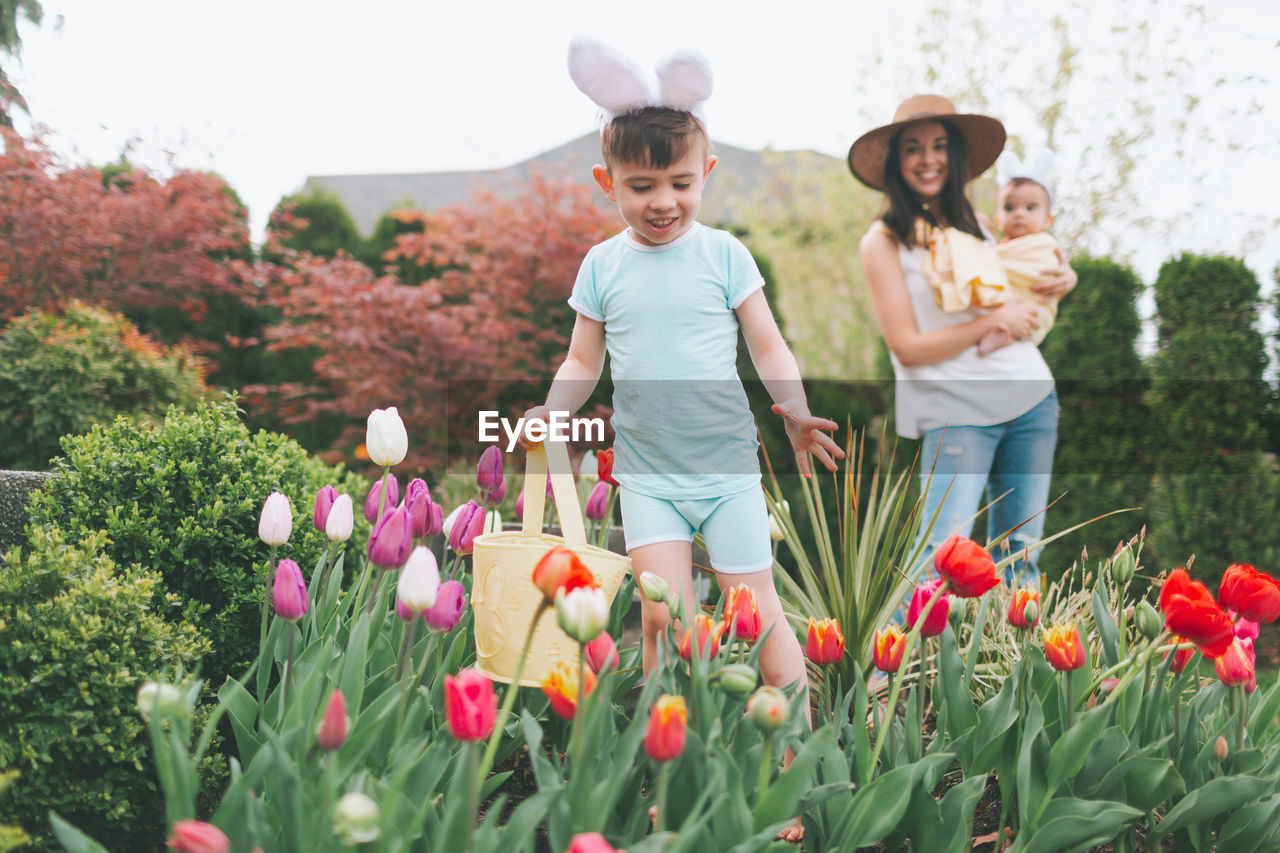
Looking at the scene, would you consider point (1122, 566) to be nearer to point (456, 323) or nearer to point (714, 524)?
point (714, 524)

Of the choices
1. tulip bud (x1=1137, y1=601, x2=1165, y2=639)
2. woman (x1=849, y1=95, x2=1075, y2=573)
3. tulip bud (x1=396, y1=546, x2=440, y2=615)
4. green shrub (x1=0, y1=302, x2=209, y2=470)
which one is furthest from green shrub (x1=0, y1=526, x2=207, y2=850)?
green shrub (x1=0, y1=302, x2=209, y2=470)

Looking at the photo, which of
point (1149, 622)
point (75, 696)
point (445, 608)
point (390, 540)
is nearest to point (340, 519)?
point (390, 540)

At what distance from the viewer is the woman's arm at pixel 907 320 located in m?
Answer: 2.79

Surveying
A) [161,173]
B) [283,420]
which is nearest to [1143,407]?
[283,420]

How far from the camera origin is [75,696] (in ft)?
4.84

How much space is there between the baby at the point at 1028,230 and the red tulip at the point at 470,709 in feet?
8.38

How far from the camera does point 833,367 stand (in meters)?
8.79

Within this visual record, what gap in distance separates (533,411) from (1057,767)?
1.13 m

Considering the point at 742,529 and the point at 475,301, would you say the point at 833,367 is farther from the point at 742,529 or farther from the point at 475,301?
the point at 742,529

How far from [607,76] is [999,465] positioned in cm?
202

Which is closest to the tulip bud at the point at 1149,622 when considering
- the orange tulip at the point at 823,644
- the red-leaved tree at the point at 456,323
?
the orange tulip at the point at 823,644

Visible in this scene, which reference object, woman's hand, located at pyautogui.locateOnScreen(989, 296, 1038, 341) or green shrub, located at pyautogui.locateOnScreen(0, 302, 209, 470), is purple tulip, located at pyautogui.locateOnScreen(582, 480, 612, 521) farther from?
green shrub, located at pyautogui.locateOnScreen(0, 302, 209, 470)

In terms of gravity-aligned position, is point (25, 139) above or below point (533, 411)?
above

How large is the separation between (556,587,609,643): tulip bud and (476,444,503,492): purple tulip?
108 centimetres
